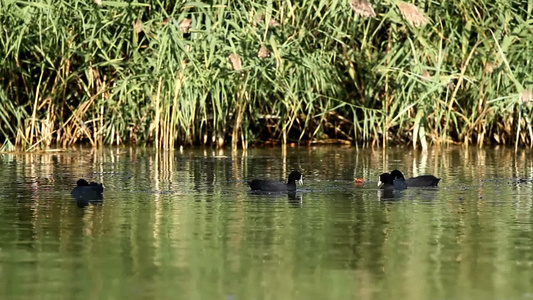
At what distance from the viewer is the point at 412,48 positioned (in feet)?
61.8

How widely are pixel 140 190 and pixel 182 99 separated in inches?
192

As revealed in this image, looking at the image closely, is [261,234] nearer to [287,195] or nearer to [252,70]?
[287,195]

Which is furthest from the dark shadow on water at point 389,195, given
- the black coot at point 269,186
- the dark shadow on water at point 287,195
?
the black coot at point 269,186

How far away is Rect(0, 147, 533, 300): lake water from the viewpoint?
798 centimetres

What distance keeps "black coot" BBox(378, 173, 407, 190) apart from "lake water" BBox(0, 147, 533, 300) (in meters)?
0.18

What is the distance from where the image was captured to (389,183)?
13797 mm

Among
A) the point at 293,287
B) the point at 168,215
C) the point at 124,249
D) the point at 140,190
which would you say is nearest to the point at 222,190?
the point at 140,190

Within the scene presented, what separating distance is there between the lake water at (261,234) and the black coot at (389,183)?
0.18 meters

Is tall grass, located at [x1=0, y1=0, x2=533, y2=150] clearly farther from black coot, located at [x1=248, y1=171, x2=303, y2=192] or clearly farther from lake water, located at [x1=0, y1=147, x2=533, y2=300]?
black coot, located at [x1=248, y1=171, x2=303, y2=192]

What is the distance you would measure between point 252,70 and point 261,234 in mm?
8822

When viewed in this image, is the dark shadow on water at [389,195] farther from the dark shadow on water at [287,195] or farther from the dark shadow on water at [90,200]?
the dark shadow on water at [90,200]

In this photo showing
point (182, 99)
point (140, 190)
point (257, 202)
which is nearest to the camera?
point (257, 202)

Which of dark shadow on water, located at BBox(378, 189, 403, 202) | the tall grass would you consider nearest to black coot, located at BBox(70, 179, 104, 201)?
dark shadow on water, located at BBox(378, 189, 403, 202)

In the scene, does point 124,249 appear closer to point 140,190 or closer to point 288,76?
point 140,190
